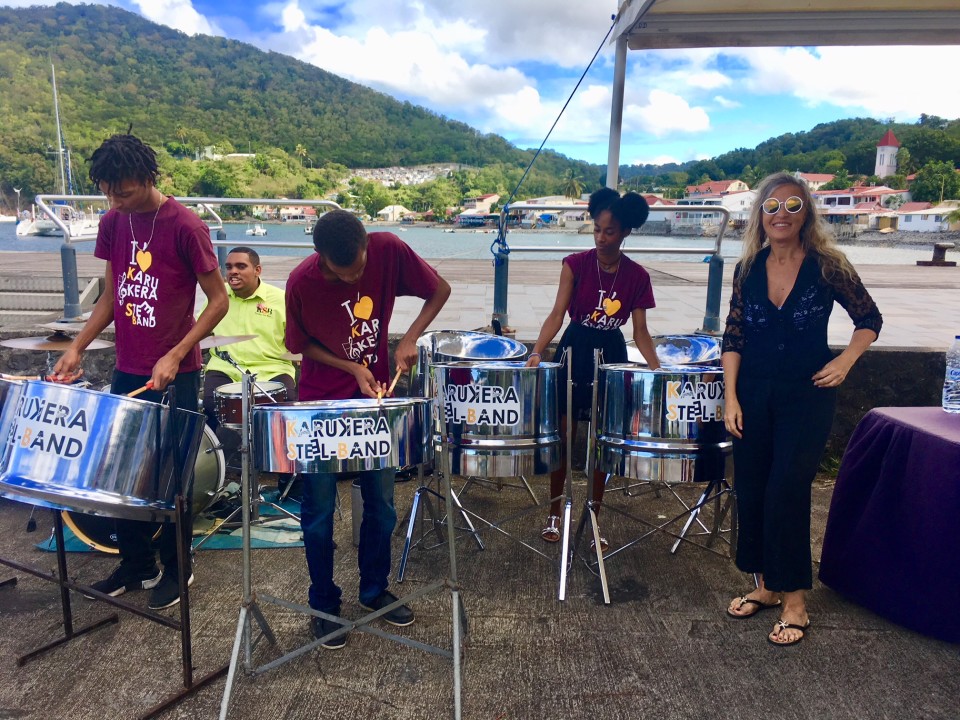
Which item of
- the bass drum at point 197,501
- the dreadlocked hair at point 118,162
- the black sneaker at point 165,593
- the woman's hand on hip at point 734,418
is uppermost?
the dreadlocked hair at point 118,162

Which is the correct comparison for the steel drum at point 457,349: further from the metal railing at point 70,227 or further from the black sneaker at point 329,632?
the metal railing at point 70,227

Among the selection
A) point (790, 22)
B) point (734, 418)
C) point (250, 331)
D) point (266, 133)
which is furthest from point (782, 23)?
point (266, 133)

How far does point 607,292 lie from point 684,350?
0.60 m

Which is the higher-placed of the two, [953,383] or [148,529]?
[953,383]

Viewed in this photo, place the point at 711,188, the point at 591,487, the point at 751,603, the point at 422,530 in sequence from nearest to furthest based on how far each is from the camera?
the point at 751,603 < the point at 591,487 < the point at 422,530 < the point at 711,188

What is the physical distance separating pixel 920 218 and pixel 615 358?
38.8 meters

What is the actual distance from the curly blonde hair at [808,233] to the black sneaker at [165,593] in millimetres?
2170

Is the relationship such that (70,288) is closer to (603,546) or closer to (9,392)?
(9,392)

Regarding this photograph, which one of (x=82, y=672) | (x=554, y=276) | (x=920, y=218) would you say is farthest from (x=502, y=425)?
(x=920, y=218)

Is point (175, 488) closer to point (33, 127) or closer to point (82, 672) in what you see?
point (82, 672)

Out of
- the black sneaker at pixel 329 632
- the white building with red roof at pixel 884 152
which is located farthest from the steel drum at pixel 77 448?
the white building with red roof at pixel 884 152

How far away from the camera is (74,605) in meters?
2.28

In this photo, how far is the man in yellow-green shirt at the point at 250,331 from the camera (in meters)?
3.26

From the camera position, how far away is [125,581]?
7.67ft
